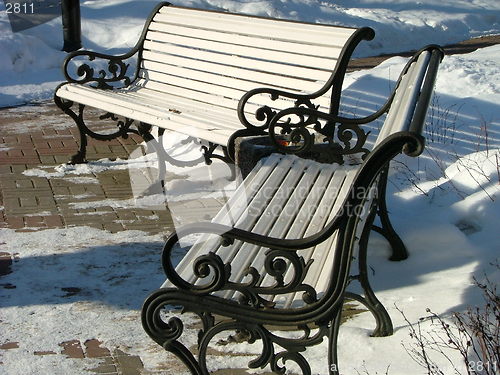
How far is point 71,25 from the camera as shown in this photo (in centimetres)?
1130

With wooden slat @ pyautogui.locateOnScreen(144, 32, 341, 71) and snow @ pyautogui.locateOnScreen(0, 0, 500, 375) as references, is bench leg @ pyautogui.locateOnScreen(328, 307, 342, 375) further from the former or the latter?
wooden slat @ pyautogui.locateOnScreen(144, 32, 341, 71)

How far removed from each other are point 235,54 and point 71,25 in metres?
5.33

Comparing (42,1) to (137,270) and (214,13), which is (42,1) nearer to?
(214,13)

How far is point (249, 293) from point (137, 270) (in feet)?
6.36

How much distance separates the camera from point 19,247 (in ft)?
17.8

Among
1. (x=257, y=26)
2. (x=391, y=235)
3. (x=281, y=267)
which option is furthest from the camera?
(x=257, y=26)

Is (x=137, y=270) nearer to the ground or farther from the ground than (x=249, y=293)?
nearer to the ground

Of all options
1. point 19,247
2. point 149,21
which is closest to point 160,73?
point 149,21

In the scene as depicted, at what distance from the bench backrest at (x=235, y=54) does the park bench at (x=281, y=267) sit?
1.39 metres

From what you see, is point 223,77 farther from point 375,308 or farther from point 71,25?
point 71,25

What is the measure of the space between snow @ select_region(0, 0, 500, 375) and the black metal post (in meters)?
4.28

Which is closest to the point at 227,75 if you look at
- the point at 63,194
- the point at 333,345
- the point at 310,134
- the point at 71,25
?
the point at 63,194

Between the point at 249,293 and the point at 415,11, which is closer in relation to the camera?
the point at 249,293

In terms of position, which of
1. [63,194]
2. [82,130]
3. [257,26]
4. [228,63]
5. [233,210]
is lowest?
[63,194]
